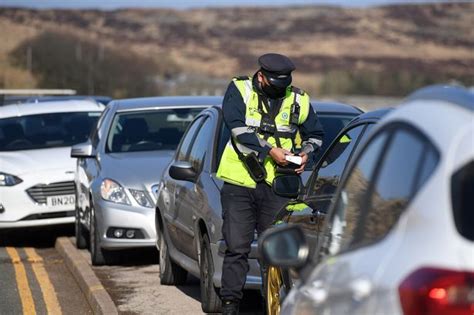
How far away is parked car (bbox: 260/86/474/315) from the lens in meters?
3.26

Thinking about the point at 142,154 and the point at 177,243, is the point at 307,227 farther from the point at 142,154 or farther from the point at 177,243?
the point at 142,154

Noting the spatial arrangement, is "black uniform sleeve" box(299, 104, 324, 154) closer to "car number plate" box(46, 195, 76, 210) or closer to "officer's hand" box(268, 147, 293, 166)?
"officer's hand" box(268, 147, 293, 166)

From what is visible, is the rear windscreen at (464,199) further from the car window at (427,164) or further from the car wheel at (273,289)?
the car wheel at (273,289)

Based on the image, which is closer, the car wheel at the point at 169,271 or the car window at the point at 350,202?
the car window at the point at 350,202

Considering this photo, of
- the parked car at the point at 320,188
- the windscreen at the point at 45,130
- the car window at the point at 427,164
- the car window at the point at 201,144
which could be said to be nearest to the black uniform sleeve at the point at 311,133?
the parked car at the point at 320,188

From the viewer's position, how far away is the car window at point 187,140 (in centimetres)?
1046

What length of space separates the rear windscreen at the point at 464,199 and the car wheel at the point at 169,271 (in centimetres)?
734

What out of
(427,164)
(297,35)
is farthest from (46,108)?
(297,35)

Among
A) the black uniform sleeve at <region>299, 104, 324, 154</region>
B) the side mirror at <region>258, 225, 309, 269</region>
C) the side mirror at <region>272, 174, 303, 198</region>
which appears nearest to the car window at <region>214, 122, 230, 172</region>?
the black uniform sleeve at <region>299, 104, 324, 154</region>

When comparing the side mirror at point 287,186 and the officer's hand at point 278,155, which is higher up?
the officer's hand at point 278,155

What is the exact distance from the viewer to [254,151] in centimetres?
794

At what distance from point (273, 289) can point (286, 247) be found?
9.92ft

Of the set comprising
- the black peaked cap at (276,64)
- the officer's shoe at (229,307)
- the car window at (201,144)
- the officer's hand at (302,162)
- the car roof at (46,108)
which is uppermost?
the black peaked cap at (276,64)

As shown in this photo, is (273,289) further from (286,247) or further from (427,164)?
(427,164)
